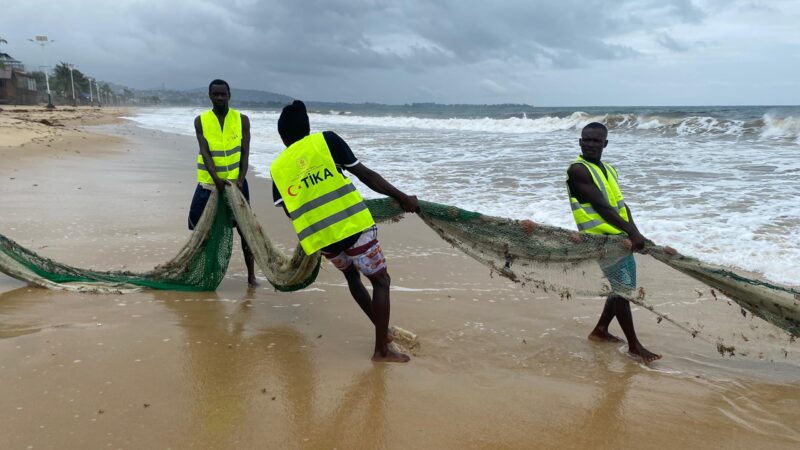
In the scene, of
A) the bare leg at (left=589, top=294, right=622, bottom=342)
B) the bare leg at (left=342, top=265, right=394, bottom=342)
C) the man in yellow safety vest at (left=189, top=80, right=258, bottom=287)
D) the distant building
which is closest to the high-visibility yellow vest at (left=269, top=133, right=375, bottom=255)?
the bare leg at (left=342, top=265, right=394, bottom=342)

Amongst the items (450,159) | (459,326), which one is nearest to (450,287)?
(459,326)

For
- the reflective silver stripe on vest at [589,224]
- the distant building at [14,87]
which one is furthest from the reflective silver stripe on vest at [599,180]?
the distant building at [14,87]

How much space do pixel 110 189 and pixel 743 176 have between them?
11.4 m

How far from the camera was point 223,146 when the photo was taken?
4570 mm

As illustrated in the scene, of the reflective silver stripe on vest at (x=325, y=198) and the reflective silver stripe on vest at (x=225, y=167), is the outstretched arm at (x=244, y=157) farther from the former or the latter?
the reflective silver stripe on vest at (x=325, y=198)

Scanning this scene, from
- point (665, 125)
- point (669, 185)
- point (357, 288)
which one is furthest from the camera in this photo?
point (665, 125)

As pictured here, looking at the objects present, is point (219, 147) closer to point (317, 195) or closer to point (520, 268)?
point (317, 195)

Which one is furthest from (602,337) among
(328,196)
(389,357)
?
(328,196)

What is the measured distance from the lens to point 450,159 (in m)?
15.0

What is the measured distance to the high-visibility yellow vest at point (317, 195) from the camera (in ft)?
10.1

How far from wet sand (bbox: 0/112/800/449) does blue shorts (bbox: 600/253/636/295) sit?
0.21 metres

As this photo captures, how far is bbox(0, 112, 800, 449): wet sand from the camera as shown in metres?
2.53

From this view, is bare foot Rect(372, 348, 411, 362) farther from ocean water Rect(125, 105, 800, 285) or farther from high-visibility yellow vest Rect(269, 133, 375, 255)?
ocean water Rect(125, 105, 800, 285)

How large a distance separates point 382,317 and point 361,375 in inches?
14.7
